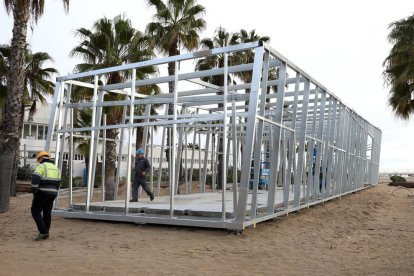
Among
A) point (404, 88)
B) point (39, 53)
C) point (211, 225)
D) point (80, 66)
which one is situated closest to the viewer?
point (211, 225)

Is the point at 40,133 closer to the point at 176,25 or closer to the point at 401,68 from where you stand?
the point at 176,25

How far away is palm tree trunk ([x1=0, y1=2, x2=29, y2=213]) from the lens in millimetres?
14539

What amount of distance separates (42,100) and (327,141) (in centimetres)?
1454

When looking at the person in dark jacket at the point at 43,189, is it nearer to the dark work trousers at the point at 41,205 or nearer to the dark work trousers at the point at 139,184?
the dark work trousers at the point at 41,205

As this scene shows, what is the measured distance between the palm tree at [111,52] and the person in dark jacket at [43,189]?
942 centimetres

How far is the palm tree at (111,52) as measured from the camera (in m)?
18.8

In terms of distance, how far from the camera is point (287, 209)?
12.4 meters

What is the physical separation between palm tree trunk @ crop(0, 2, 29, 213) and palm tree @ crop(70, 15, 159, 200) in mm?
4236

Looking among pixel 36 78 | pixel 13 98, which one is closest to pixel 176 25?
pixel 36 78

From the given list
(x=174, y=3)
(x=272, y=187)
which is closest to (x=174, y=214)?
(x=272, y=187)

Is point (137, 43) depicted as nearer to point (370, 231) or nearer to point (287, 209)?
point (287, 209)

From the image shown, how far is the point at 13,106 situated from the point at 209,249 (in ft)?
30.7

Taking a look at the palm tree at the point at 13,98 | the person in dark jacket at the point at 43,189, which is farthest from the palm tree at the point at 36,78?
the person in dark jacket at the point at 43,189

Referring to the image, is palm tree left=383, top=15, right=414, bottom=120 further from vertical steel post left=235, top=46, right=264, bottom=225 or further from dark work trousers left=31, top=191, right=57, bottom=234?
dark work trousers left=31, top=191, right=57, bottom=234
